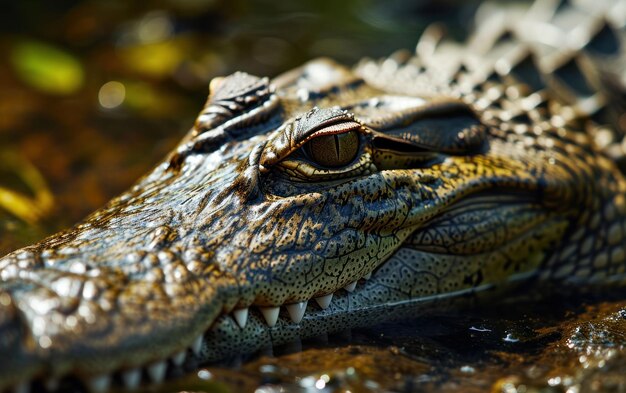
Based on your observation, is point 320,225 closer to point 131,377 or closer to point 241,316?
point 241,316

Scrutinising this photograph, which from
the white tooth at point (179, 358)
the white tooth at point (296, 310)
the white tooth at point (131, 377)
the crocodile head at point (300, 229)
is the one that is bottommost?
the white tooth at point (131, 377)

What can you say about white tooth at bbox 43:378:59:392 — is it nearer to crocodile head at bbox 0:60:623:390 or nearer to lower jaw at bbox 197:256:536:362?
crocodile head at bbox 0:60:623:390

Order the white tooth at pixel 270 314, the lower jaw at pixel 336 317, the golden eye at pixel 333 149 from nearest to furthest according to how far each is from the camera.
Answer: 1. the lower jaw at pixel 336 317
2. the white tooth at pixel 270 314
3. the golden eye at pixel 333 149

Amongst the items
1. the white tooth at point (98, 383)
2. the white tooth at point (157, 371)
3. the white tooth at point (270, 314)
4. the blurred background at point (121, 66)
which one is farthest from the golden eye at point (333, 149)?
the blurred background at point (121, 66)

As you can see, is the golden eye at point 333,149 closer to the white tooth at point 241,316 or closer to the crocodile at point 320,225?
the crocodile at point 320,225

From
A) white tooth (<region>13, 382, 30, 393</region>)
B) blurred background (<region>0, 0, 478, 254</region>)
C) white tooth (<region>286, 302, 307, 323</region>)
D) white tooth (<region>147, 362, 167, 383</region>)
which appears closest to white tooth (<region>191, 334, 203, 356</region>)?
white tooth (<region>147, 362, 167, 383</region>)

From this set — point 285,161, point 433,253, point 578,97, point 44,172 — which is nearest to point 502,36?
point 578,97

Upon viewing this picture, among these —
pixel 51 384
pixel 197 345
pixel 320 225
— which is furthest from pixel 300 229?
pixel 51 384

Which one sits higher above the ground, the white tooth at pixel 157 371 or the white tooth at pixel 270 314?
the white tooth at pixel 270 314

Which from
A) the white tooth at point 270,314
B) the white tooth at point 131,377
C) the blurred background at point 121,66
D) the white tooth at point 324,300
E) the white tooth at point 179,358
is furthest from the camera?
the blurred background at point 121,66
